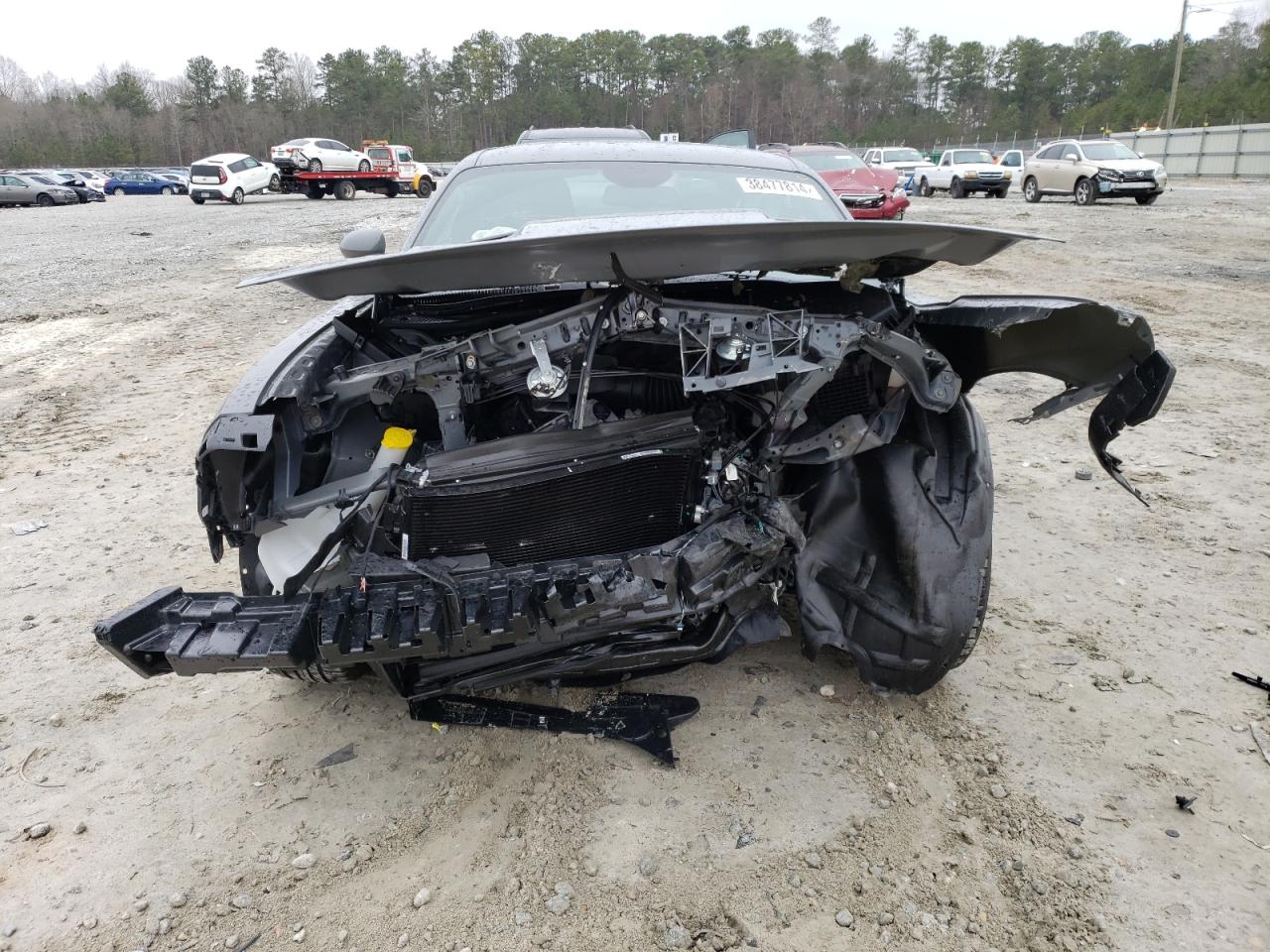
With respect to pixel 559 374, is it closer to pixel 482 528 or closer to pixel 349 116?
pixel 482 528

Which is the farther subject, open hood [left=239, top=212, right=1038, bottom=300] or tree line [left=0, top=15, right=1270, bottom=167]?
tree line [left=0, top=15, right=1270, bottom=167]

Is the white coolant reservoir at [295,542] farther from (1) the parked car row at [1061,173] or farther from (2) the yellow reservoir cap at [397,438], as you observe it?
(1) the parked car row at [1061,173]

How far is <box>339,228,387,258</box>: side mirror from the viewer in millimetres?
2885

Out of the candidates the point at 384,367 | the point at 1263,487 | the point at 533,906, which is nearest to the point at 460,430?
the point at 384,367

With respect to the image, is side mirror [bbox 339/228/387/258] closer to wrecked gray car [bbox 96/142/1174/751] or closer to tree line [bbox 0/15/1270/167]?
wrecked gray car [bbox 96/142/1174/751]

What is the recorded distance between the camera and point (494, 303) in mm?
2416

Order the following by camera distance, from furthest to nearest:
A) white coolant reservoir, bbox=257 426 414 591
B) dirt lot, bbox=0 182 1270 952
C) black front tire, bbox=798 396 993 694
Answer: black front tire, bbox=798 396 993 694, white coolant reservoir, bbox=257 426 414 591, dirt lot, bbox=0 182 1270 952

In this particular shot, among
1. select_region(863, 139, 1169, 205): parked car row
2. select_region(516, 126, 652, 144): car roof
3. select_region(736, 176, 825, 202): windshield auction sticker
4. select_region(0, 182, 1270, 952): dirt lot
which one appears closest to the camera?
select_region(0, 182, 1270, 952): dirt lot

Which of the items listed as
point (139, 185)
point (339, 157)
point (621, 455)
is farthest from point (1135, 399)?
point (139, 185)

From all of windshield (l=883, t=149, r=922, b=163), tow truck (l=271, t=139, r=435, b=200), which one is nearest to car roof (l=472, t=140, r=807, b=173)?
windshield (l=883, t=149, r=922, b=163)

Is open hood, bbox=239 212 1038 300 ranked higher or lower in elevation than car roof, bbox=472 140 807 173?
lower

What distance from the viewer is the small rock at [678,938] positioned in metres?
1.84

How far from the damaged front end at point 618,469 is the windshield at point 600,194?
840mm

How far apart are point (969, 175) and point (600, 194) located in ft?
70.8
